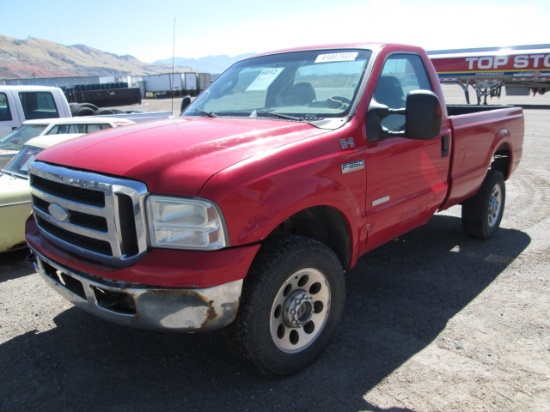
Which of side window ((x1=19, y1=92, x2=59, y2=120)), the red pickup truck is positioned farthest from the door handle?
side window ((x1=19, y1=92, x2=59, y2=120))

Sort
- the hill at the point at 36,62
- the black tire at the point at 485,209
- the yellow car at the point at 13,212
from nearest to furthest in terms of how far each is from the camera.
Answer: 1. the yellow car at the point at 13,212
2. the black tire at the point at 485,209
3. the hill at the point at 36,62

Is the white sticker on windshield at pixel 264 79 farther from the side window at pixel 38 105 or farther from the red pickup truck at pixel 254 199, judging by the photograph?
the side window at pixel 38 105

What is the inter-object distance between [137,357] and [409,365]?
180 cm

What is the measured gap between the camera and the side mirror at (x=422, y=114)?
122 inches

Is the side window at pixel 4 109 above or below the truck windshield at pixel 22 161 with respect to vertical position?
above

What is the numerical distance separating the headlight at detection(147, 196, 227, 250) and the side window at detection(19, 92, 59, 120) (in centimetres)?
849

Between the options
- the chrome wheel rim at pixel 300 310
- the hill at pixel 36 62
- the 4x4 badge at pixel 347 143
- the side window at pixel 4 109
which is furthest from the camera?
the hill at pixel 36 62

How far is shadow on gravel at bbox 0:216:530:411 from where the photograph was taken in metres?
2.72

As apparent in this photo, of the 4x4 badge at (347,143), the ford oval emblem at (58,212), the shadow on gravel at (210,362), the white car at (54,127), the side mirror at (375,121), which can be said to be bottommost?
the shadow on gravel at (210,362)

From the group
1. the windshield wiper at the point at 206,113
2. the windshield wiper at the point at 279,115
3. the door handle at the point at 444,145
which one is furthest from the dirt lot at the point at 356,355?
the windshield wiper at the point at 206,113

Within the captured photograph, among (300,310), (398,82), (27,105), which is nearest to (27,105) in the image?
(27,105)

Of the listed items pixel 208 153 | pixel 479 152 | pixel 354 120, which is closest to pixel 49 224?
pixel 208 153

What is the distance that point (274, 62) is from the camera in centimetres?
406

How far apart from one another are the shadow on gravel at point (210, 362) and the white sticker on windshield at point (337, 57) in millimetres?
1966
